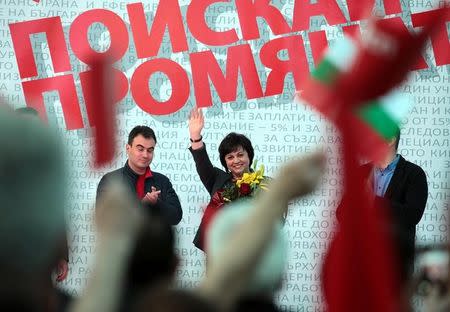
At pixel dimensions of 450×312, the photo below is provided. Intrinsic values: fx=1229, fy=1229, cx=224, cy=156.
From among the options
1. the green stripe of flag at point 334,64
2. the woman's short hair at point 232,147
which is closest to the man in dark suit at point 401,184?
the woman's short hair at point 232,147

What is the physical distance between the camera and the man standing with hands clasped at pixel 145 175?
6.30 metres

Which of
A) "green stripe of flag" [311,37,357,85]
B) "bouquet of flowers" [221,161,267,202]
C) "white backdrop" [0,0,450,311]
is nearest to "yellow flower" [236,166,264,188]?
"bouquet of flowers" [221,161,267,202]

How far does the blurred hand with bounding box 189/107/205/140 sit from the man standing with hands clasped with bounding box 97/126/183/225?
0.27 meters

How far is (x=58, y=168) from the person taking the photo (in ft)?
3.64

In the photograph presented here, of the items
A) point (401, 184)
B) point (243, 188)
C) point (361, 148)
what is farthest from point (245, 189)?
point (361, 148)

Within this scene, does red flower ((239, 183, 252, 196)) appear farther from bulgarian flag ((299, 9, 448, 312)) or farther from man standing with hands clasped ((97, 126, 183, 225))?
bulgarian flag ((299, 9, 448, 312))

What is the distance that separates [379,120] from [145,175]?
191 inches

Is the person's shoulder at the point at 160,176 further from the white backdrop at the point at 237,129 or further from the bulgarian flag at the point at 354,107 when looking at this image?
the bulgarian flag at the point at 354,107

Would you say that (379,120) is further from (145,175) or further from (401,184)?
(145,175)

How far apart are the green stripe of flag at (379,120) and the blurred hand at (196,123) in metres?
5.15

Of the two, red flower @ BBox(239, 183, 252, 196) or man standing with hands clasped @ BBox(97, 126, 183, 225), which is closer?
red flower @ BBox(239, 183, 252, 196)

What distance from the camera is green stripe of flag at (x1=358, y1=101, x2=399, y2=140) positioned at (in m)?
1.53

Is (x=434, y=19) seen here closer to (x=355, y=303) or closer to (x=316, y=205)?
(x=355, y=303)

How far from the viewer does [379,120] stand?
1.62 metres
